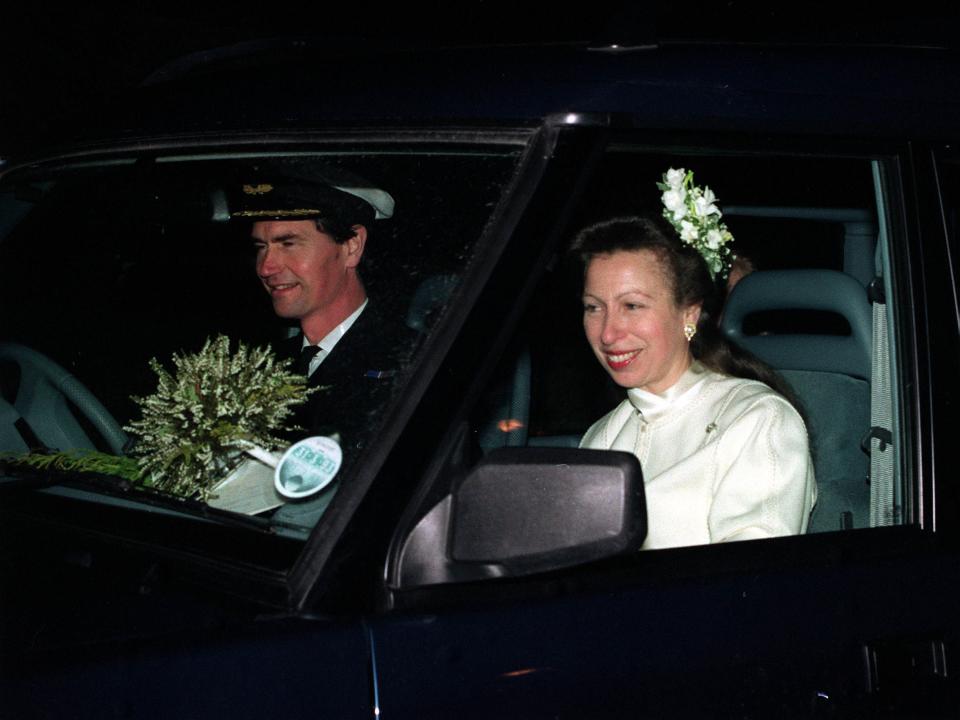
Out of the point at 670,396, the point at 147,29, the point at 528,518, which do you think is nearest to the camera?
the point at 528,518

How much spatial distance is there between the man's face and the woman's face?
60 cm

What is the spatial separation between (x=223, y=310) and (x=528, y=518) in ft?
3.31

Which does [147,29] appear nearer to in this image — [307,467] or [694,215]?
[694,215]

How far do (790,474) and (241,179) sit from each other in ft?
4.08

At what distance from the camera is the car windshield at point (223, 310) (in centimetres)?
174

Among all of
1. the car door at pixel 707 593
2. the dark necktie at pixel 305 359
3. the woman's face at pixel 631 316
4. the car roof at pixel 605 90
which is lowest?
the car door at pixel 707 593

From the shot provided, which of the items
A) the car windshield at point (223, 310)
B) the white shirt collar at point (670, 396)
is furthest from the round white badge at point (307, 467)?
the white shirt collar at point (670, 396)

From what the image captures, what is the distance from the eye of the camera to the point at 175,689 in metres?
1.44

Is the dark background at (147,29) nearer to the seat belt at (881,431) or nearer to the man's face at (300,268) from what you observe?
the man's face at (300,268)

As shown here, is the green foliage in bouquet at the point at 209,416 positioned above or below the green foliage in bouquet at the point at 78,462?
above

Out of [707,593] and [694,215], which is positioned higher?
[694,215]

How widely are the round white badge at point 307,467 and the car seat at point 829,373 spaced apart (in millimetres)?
1358

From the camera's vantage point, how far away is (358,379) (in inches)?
69.7

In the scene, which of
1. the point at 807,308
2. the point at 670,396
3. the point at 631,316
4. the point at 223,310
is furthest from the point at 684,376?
the point at 223,310
